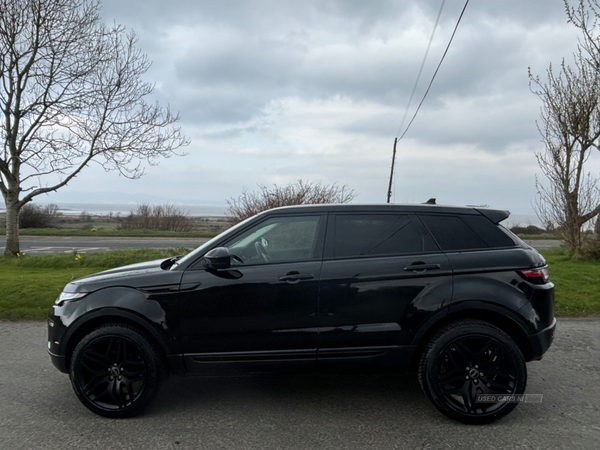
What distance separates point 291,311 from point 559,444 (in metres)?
2.05

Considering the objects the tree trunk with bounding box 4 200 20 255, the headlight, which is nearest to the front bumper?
the headlight

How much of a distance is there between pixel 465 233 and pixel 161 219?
1089 inches

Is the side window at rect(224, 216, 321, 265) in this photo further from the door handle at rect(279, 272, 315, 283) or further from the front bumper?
the front bumper

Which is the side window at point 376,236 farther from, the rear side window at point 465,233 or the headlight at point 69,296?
the headlight at point 69,296

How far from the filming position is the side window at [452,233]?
3578 millimetres

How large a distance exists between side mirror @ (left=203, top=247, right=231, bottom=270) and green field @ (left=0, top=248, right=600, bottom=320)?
4552mm

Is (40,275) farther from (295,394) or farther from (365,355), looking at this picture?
(365,355)

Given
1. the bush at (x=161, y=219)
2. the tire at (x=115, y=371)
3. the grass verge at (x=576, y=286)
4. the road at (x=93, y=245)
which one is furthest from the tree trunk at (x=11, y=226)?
the bush at (x=161, y=219)

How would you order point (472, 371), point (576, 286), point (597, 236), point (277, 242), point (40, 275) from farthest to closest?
1. point (597, 236)
2. point (40, 275)
3. point (576, 286)
4. point (277, 242)
5. point (472, 371)

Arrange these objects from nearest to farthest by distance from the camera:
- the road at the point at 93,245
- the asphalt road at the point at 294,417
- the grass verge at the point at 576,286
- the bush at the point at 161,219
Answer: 1. the asphalt road at the point at 294,417
2. the grass verge at the point at 576,286
3. the road at the point at 93,245
4. the bush at the point at 161,219

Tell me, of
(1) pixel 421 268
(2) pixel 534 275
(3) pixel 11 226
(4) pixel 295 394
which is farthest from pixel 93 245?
(2) pixel 534 275

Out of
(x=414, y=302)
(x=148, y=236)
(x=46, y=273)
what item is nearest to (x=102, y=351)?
(x=414, y=302)

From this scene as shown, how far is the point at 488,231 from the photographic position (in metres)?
3.64

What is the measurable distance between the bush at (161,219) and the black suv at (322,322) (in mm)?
26056
